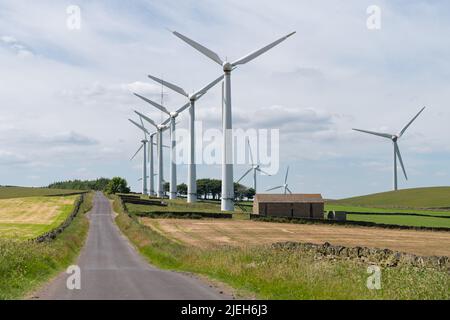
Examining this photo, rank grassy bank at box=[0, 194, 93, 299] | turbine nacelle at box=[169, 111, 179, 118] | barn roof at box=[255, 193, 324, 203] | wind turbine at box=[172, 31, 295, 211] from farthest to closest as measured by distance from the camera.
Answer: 1. turbine nacelle at box=[169, 111, 179, 118]
2. barn roof at box=[255, 193, 324, 203]
3. wind turbine at box=[172, 31, 295, 211]
4. grassy bank at box=[0, 194, 93, 299]

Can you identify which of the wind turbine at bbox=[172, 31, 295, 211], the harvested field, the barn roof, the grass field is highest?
the wind turbine at bbox=[172, 31, 295, 211]

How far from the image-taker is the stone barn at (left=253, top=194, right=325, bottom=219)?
5241 inches

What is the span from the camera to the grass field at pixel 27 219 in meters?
81.0

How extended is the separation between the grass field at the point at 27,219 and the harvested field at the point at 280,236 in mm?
15950

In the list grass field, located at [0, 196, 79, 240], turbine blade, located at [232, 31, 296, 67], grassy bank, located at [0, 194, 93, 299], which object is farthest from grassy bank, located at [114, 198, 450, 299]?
turbine blade, located at [232, 31, 296, 67]

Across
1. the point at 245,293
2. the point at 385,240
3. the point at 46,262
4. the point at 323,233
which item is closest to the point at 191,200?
the point at 323,233

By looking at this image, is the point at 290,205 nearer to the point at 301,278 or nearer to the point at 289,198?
the point at 289,198

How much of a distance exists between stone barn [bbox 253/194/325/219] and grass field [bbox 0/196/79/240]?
39619 millimetres

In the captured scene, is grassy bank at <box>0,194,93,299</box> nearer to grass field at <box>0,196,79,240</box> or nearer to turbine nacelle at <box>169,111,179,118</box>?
grass field at <box>0,196,79,240</box>

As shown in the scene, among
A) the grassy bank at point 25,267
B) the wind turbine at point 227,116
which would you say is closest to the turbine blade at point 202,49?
the wind turbine at point 227,116

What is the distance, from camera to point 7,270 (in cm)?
2959

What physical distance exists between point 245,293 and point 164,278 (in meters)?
6.91

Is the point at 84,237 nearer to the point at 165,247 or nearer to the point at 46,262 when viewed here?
the point at 165,247

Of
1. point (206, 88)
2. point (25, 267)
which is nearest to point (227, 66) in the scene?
point (206, 88)
